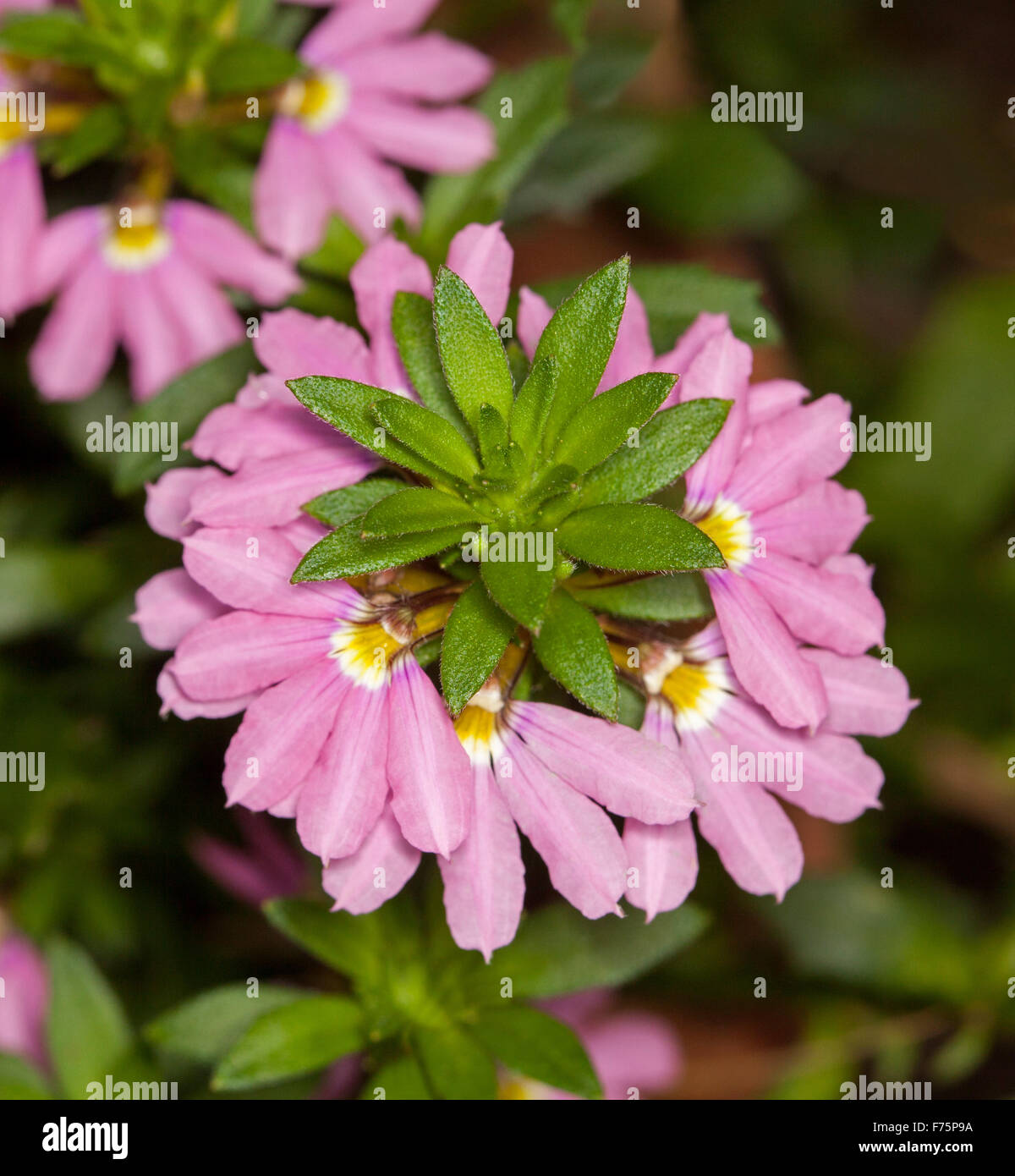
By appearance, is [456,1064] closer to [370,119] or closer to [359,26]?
[370,119]

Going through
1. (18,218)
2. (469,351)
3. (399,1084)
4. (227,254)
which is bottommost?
(399,1084)

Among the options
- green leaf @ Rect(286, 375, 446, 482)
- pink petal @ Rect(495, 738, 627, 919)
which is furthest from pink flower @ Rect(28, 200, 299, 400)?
pink petal @ Rect(495, 738, 627, 919)

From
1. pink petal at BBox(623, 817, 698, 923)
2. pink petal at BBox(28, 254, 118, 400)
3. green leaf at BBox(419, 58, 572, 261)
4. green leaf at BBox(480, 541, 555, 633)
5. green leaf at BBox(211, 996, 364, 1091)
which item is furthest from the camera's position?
pink petal at BBox(28, 254, 118, 400)

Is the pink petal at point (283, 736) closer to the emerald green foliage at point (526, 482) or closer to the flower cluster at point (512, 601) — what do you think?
the flower cluster at point (512, 601)

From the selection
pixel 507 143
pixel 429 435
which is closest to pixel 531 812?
pixel 429 435

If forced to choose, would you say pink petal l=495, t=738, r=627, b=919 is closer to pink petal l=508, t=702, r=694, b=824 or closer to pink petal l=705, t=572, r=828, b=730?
pink petal l=508, t=702, r=694, b=824

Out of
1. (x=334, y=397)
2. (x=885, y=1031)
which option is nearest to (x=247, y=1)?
(x=334, y=397)
